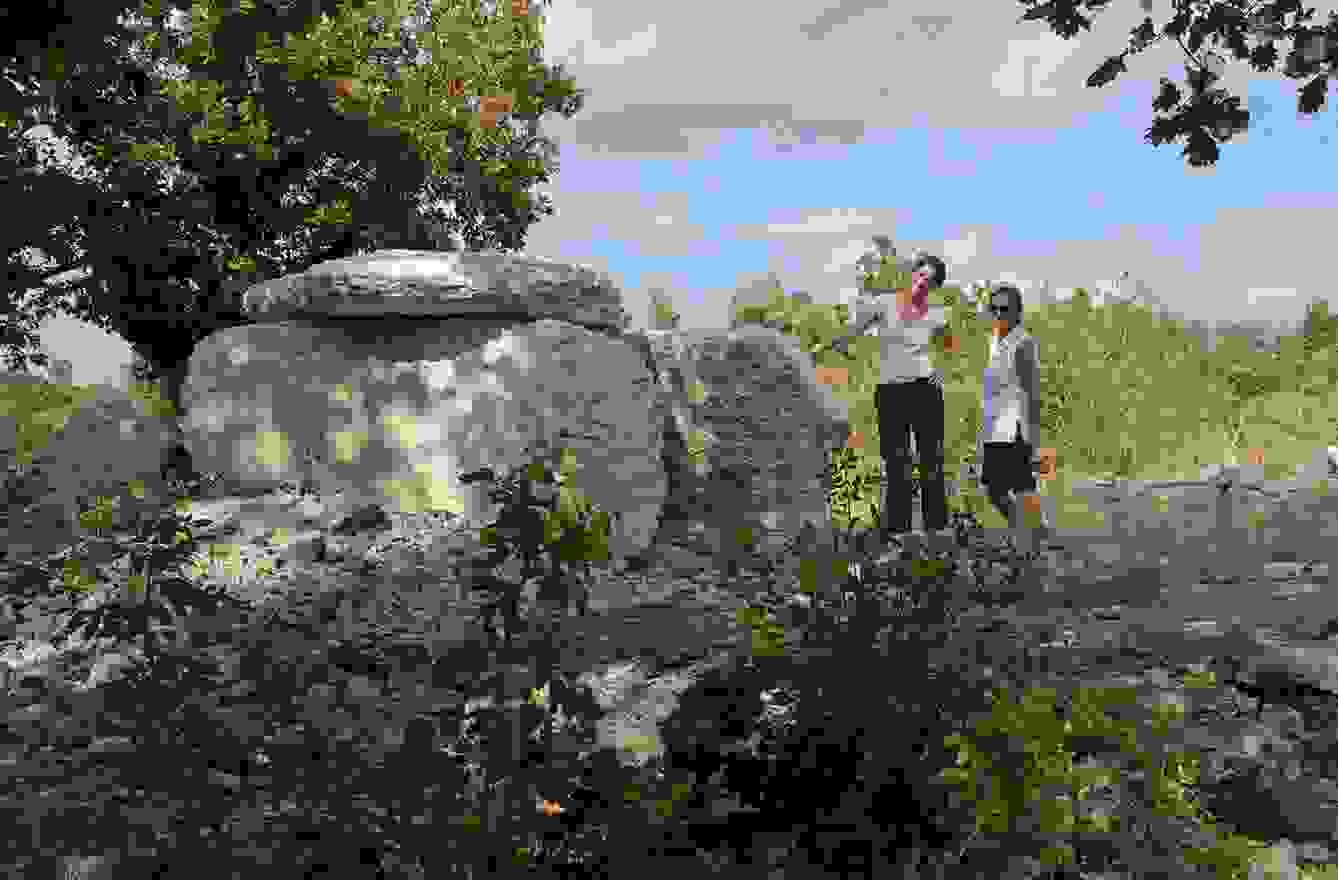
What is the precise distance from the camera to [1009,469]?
6867 millimetres

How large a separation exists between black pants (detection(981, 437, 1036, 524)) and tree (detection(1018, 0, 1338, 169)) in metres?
2.18

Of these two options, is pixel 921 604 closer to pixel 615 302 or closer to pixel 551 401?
pixel 551 401

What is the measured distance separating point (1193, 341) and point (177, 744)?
14811mm

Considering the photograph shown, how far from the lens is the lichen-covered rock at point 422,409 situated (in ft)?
22.3

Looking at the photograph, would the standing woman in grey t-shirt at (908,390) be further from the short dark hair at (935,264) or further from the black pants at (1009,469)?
the black pants at (1009,469)

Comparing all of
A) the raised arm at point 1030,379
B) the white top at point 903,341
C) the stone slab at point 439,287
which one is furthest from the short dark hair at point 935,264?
the stone slab at point 439,287

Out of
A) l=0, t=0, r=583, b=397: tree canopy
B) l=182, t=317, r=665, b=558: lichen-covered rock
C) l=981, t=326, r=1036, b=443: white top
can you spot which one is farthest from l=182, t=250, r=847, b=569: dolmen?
l=0, t=0, r=583, b=397: tree canopy

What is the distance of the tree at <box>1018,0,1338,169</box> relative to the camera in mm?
4840

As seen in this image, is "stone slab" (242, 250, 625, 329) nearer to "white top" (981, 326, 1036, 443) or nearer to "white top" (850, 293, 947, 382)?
"white top" (850, 293, 947, 382)

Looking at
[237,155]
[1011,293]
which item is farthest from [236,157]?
[1011,293]

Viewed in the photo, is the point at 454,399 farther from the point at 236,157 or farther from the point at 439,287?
the point at 236,157

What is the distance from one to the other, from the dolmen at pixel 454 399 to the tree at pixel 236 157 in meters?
5.73

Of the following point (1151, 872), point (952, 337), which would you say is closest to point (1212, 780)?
point (1151, 872)

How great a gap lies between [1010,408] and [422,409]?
3.44 m
